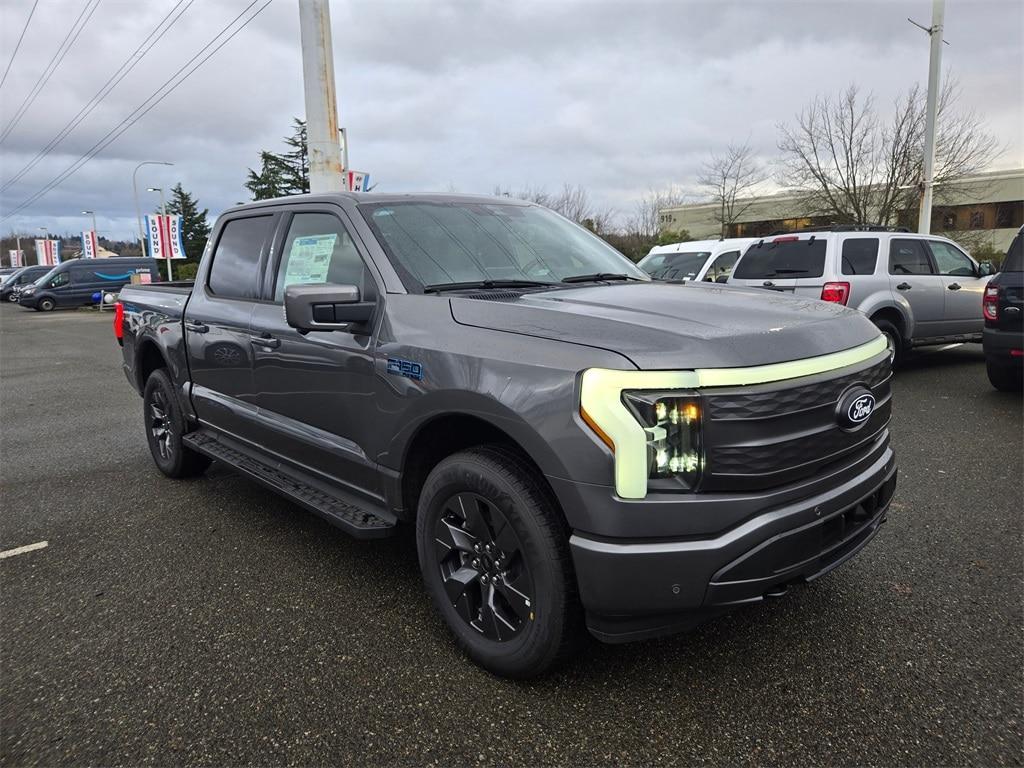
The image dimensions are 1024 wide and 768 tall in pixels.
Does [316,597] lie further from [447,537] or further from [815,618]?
[815,618]

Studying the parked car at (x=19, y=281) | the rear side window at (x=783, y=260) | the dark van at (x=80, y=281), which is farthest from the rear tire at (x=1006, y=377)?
the parked car at (x=19, y=281)

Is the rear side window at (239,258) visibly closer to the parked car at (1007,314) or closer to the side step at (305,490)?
the side step at (305,490)

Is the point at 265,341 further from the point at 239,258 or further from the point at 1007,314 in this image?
the point at 1007,314

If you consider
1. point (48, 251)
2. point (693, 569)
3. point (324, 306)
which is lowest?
point (693, 569)

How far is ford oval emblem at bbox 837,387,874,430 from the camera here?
2.38 m

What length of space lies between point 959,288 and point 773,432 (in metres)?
8.83

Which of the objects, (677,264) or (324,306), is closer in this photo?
(324,306)

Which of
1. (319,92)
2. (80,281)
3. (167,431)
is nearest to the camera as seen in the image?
(167,431)

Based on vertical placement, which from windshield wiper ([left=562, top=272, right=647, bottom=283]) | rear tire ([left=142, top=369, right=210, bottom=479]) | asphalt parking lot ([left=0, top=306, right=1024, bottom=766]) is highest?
windshield wiper ([left=562, top=272, right=647, bottom=283])

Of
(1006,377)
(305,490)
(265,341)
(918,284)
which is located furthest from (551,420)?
(918,284)

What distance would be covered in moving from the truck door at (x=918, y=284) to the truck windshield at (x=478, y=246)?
6469 millimetres

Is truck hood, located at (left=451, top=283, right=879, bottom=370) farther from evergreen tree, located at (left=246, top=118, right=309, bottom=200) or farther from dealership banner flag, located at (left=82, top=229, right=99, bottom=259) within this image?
dealership banner flag, located at (left=82, top=229, right=99, bottom=259)

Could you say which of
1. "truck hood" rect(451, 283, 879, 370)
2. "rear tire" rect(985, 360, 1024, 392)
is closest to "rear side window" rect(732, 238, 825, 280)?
"rear tire" rect(985, 360, 1024, 392)

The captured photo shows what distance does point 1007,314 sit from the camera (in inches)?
259
